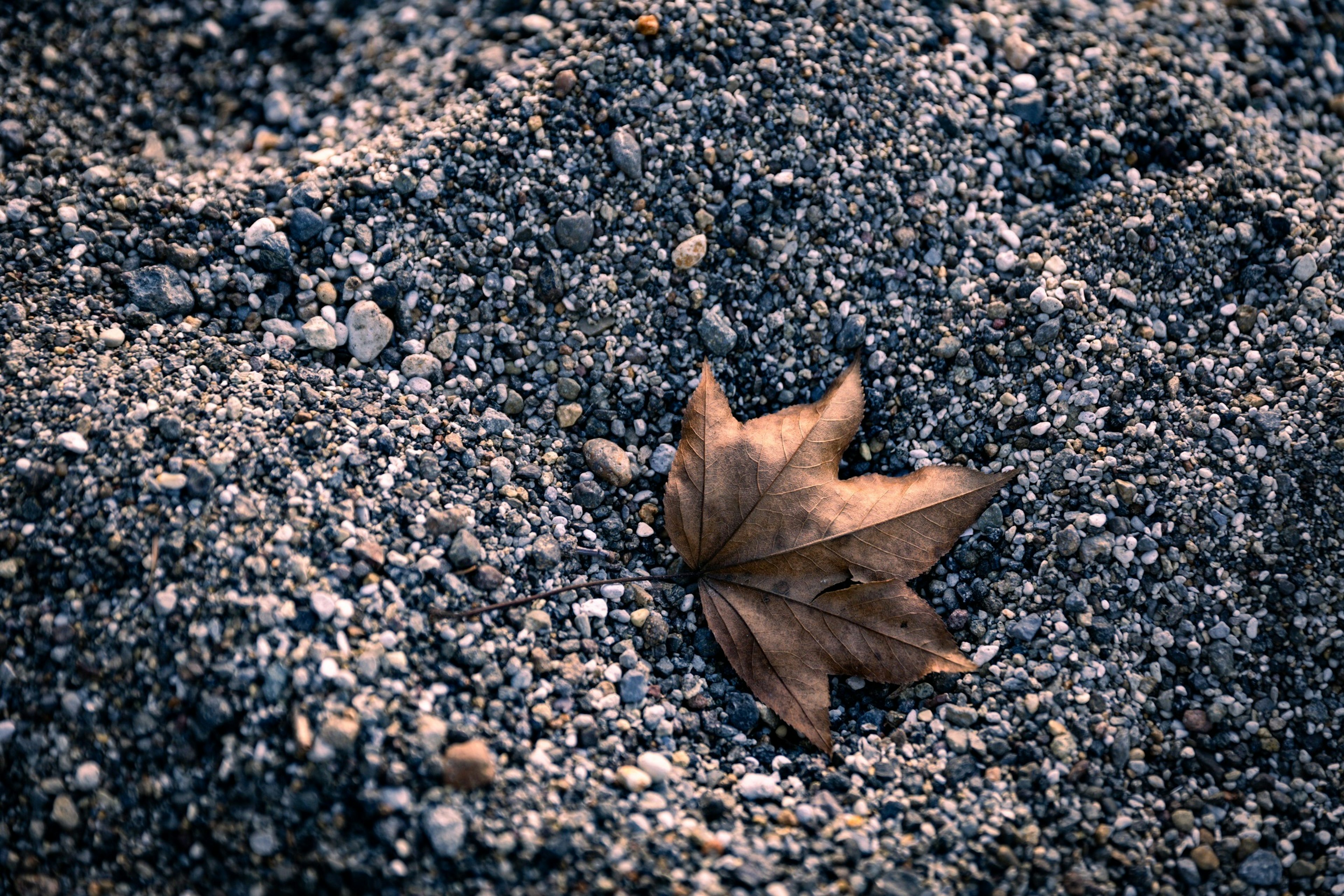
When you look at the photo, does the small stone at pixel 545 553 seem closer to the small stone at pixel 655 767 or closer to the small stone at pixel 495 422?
the small stone at pixel 495 422

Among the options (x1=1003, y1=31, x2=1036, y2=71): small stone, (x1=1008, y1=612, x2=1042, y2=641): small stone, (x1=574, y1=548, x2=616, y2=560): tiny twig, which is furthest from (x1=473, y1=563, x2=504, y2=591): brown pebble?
(x1=1003, y1=31, x2=1036, y2=71): small stone

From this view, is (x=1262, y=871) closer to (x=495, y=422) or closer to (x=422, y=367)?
(x=495, y=422)

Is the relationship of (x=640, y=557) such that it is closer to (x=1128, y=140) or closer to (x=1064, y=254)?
(x=1064, y=254)

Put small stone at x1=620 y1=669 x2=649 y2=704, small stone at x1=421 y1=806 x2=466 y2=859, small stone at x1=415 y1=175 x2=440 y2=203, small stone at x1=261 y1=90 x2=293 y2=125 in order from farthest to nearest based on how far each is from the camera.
→ small stone at x1=261 y1=90 x2=293 y2=125
small stone at x1=415 y1=175 x2=440 y2=203
small stone at x1=620 y1=669 x2=649 y2=704
small stone at x1=421 y1=806 x2=466 y2=859

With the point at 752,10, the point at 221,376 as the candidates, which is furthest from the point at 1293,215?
the point at 221,376

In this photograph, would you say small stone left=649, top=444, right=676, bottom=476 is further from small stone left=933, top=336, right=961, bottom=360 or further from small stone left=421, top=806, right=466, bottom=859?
small stone left=421, top=806, right=466, bottom=859

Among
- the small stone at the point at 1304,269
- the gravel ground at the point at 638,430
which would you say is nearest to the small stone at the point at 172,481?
the gravel ground at the point at 638,430
